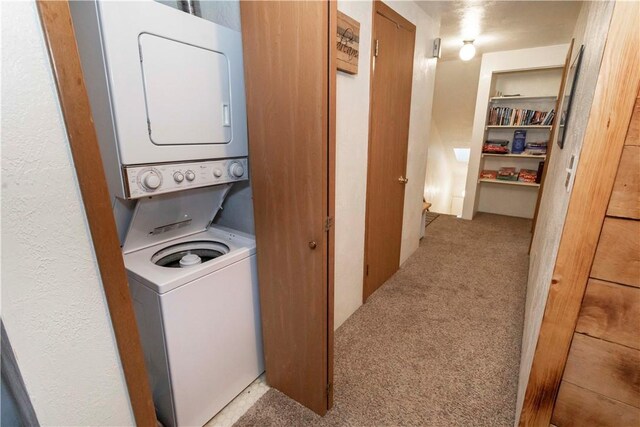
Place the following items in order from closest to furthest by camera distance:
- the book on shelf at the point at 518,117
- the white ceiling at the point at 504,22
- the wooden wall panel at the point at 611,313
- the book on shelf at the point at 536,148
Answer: the wooden wall panel at the point at 611,313, the white ceiling at the point at 504,22, the book on shelf at the point at 518,117, the book on shelf at the point at 536,148

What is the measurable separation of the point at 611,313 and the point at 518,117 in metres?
3.96

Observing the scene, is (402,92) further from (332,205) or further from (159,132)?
(159,132)

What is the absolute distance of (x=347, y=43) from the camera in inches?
65.7

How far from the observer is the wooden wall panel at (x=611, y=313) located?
99 centimetres

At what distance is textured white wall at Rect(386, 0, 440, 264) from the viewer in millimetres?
2541

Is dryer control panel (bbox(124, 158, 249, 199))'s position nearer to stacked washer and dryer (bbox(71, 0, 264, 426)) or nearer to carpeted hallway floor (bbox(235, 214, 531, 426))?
stacked washer and dryer (bbox(71, 0, 264, 426))

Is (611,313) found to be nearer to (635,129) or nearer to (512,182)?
(635,129)

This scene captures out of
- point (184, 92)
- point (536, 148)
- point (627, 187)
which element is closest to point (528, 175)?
point (536, 148)

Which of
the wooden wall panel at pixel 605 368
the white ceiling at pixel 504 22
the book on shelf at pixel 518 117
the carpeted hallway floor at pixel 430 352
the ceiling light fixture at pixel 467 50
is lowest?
the carpeted hallway floor at pixel 430 352

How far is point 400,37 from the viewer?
2260 millimetres

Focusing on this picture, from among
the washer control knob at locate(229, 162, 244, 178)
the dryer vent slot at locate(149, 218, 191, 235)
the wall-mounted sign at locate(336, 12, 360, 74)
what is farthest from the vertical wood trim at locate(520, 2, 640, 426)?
the dryer vent slot at locate(149, 218, 191, 235)

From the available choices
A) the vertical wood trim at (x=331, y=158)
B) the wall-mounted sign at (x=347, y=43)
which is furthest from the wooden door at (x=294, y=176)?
the wall-mounted sign at (x=347, y=43)

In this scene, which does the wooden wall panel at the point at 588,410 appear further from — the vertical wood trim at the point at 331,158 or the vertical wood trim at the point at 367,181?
the vertical wood trim at the point at 367,181

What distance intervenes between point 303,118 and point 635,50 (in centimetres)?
99
